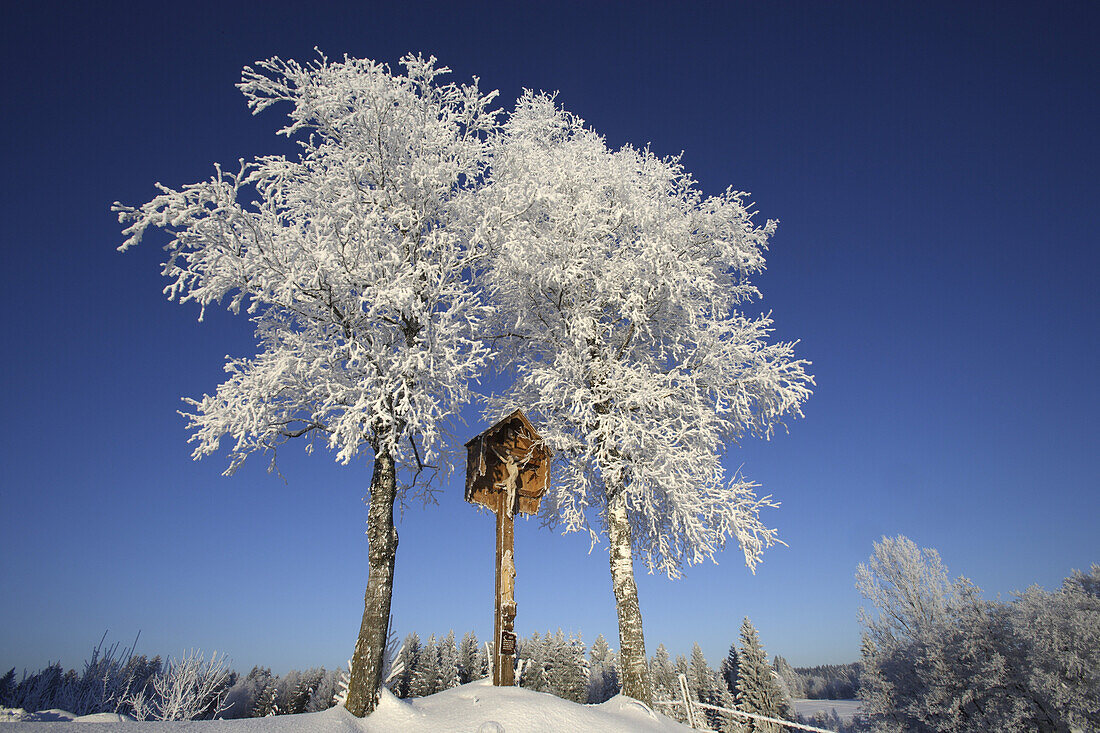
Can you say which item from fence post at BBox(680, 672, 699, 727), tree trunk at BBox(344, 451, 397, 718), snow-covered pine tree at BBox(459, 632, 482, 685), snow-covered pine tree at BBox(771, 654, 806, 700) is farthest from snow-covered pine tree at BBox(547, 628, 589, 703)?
snow-covered pine tree at BBox(771, 654, 806, 700)

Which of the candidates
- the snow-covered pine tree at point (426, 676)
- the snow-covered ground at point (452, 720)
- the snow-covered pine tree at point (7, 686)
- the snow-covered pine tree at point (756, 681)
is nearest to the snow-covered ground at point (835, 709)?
the snow-covered pine tree at point (756, 681)

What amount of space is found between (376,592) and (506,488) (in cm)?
189

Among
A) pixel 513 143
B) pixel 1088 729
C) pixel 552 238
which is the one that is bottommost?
pixel 1088 729

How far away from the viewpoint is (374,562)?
5.73 m

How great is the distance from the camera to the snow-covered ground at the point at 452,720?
3.65m

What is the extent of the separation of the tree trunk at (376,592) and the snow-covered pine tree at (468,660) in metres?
55.1

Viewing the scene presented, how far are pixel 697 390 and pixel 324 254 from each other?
6.47 meters

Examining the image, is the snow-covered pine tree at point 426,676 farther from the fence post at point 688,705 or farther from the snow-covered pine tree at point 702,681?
the fence post at point 688,705

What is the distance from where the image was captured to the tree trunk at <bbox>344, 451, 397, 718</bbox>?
4991 mm

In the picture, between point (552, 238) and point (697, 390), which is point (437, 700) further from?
point (552, 238)

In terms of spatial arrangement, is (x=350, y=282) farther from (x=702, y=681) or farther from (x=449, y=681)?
(x=702, y=681)

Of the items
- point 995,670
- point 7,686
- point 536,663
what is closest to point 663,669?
point 536,663

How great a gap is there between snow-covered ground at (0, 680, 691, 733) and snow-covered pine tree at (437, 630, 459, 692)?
4528 centimetres

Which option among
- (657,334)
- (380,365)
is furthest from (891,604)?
(380,365)
